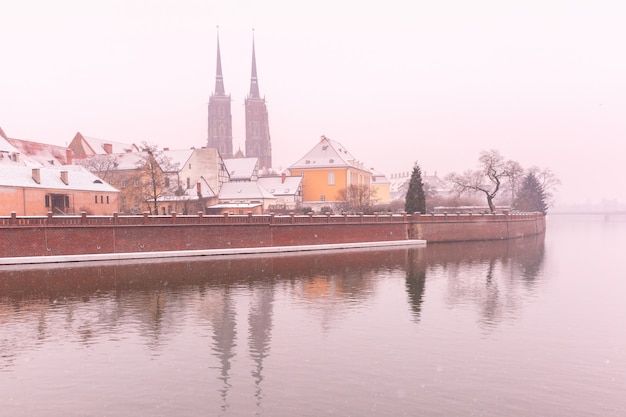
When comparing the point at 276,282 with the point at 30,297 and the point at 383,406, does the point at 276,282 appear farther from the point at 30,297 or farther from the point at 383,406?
the point at 383,406

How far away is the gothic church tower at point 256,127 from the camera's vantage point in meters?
153

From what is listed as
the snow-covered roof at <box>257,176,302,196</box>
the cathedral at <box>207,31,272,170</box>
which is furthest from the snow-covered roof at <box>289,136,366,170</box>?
the cathedral at <box>207,31,272,170</box>

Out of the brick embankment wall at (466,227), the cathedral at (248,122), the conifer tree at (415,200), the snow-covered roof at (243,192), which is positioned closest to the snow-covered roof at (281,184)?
the snow-covered roof at (243,192)

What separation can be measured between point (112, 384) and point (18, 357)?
183 inches

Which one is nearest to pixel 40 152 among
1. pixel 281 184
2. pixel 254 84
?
pixel 281 184

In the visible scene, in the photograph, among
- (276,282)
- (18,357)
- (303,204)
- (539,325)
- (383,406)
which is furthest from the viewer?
(303,204)

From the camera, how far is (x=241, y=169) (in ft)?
267

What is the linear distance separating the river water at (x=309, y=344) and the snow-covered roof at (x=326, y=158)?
52555 mm

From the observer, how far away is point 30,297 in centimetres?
2378

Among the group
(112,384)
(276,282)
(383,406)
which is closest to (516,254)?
(276,282)

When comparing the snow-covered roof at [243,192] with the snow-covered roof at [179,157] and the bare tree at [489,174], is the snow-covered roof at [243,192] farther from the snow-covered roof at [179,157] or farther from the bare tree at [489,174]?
the bare tree at [489,174]

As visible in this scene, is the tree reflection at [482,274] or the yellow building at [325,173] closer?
the tree reflection at [482,274]

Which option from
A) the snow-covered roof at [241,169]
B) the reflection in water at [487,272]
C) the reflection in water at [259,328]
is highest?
the snow-covered roof at [241,169]

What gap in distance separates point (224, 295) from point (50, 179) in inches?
1220
